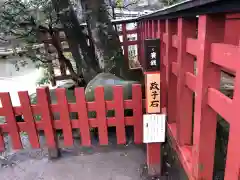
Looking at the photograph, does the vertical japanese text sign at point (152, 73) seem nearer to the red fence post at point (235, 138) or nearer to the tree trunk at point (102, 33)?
the red fence post at point (235, 138)

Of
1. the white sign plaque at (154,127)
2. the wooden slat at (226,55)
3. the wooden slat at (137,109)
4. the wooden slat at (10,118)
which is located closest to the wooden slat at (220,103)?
the wooden slat at (226,55)

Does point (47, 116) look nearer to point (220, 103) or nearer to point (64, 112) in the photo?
point (64, 112)

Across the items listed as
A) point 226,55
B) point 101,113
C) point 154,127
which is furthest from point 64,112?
point 226,55

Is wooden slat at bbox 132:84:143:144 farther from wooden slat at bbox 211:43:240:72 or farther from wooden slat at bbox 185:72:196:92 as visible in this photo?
wooden slat at bbox 211:43:240:72

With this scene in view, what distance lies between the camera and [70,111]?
2.78m

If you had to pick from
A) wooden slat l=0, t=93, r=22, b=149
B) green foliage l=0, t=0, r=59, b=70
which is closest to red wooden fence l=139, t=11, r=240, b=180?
wooden slat l=0, t=93, r=22, b=149

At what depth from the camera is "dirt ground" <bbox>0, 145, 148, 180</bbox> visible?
2.73 metres

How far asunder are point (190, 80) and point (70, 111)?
156 cm

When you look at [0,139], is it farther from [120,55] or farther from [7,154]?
[120,55]

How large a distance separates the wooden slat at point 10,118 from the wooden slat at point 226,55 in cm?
250

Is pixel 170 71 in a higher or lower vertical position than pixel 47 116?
higher

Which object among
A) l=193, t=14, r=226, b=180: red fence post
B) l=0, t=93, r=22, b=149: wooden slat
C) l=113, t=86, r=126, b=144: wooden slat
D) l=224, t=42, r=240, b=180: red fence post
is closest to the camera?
l=224, t=42, r=240, b=180: red fence post

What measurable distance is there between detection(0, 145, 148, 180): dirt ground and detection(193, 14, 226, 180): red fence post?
1138 mm

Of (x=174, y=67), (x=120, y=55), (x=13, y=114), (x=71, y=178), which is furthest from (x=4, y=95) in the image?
(x=120, y=55)
